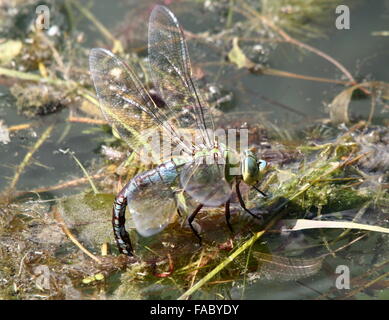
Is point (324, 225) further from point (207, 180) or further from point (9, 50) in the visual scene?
point (9, 50)

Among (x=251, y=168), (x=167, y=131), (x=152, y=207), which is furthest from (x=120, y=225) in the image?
(x=251, y=168)

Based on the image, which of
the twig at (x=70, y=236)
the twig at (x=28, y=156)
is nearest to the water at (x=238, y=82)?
the twig at (x=28, y=156)

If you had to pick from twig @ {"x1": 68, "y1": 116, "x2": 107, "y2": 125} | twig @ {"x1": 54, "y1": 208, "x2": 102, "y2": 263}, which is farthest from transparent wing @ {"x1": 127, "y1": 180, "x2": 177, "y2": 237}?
twig @ {"x1": 68, "y1": 116, "x2": 107, "y2": 125}

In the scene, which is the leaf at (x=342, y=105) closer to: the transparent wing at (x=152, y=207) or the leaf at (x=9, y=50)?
the transparent wing at (x=152, y=207)

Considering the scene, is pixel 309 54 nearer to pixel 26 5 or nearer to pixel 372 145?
pixel 372 145

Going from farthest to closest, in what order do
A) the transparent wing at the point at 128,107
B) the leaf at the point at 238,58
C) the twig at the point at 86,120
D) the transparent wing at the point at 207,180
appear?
the leaf at the point at 238,58
the twig at the point at 86,120
the transparent wing at the point at 128,107
the transparent wing at the point at 207,180

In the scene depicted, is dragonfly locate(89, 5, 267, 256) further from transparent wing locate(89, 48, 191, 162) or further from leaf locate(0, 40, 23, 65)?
Answer: leaf locate(0, 40, 23, 65)
